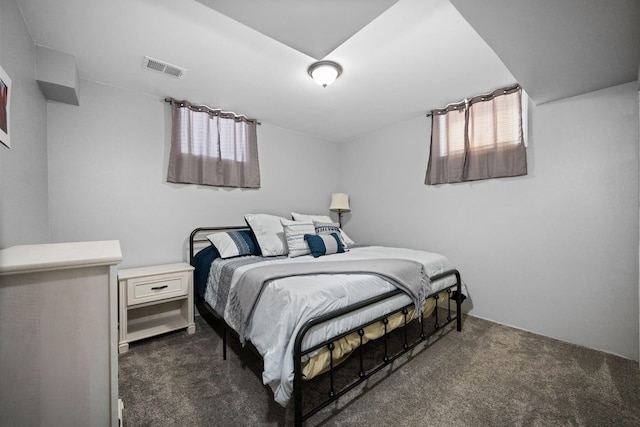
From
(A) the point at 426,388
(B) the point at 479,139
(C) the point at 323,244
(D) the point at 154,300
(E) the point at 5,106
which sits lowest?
(A) the point at 426,388

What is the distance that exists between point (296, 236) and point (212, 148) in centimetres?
154

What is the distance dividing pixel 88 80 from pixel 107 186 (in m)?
1.02

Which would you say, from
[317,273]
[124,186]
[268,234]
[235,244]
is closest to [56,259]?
[317,273]

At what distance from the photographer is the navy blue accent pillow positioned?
8.32ft

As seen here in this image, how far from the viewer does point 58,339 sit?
88cm

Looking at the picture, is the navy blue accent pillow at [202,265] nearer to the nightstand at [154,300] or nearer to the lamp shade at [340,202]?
the nightstand at [154,300]

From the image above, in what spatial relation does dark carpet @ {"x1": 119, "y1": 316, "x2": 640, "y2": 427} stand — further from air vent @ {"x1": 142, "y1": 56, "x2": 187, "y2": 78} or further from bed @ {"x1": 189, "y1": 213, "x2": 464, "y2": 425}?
air vent @ {"x1": 142, "y1": 56, "x2": 187, "y2": 78}

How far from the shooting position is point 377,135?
12.8ft

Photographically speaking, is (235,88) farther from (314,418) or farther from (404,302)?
(314,418)

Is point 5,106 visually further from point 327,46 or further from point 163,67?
point 327,46

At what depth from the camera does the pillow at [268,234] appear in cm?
270

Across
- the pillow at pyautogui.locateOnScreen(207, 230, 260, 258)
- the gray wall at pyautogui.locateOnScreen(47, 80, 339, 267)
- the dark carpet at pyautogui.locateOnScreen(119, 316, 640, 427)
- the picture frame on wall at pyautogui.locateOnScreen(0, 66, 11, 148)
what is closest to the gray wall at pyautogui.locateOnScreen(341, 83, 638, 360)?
the dark carpet at pyautogui.locateOnScreen(119, 316, 640, 427)

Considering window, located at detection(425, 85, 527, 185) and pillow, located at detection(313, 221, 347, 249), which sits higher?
window, located at detection(425, 85, 527, 185)

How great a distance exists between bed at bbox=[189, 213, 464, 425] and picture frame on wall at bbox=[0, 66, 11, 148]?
149cm
